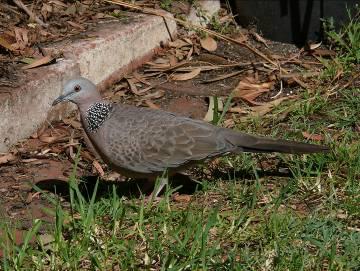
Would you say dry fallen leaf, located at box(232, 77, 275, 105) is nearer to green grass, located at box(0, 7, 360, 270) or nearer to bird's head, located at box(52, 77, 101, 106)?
green grass, located at box(0, 7, 360, 270)

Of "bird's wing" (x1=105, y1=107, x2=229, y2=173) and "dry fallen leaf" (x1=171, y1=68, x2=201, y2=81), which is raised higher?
"bird's wing" (x1=105, y1=107, x2=229, y2=173)

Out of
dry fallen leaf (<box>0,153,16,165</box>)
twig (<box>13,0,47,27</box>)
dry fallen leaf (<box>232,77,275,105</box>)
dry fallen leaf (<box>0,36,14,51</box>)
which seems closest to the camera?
dry fallen leaf (<box>0,153,16,165</box>)

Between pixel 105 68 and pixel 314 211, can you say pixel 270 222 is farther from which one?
pixel 105 68

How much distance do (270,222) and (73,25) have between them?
3.19 metres

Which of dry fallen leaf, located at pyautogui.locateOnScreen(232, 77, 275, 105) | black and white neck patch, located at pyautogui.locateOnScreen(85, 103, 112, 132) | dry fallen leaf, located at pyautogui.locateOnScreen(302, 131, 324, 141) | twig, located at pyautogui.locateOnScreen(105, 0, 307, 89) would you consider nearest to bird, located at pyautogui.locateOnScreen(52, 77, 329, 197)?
black and white neck patch, located at pyautogui.locateOnScreen(85, 103, 112, 132)

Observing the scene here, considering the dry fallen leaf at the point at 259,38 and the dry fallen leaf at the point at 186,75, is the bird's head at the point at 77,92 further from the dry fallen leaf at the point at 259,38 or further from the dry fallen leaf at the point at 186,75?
the dry fallen leaf at the point at 259,38

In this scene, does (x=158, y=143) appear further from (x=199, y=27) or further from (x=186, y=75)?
(x=199, y=27)

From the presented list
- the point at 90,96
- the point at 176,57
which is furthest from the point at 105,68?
the point at 90,96

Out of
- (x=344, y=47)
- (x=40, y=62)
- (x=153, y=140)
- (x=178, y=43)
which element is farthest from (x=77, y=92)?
(x=344, y=47)

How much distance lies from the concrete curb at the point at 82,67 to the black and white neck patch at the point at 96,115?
2.65 ft

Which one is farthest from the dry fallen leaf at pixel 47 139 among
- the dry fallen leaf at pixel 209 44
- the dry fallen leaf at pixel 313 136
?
the dry fallen leaf at pixel 209 44

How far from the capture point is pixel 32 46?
6.56 meters

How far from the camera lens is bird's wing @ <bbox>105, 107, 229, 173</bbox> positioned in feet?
16.4

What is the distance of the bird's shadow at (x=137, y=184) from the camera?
525 cm
